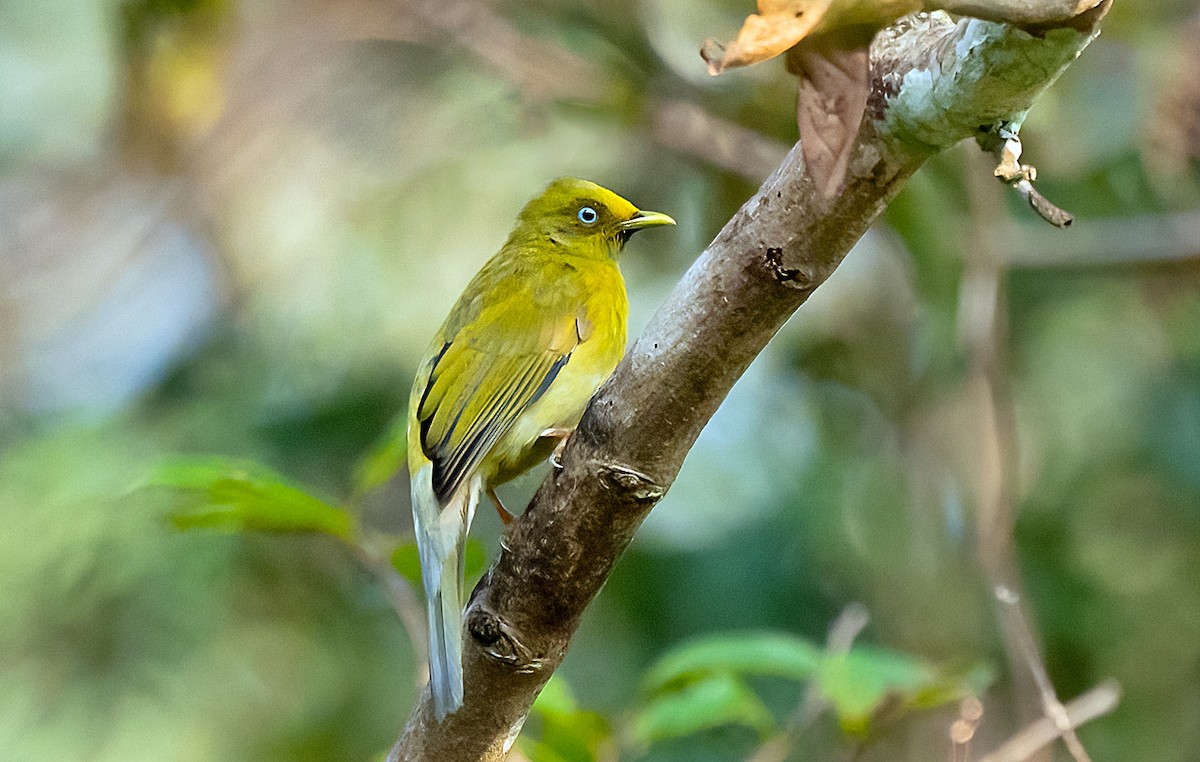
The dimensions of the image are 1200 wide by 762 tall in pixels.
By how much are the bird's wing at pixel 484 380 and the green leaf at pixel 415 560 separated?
0.15 meters

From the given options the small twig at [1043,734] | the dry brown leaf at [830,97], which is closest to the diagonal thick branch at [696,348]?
the dry brown leaf at [830,97]

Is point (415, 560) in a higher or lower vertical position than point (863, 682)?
higher

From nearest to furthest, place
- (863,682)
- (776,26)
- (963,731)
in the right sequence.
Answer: (776,26), (963,731), (863,682)

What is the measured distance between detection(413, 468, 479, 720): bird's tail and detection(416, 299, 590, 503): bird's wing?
1.8 inches

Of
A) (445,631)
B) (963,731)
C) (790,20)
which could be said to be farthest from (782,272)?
(963,731)

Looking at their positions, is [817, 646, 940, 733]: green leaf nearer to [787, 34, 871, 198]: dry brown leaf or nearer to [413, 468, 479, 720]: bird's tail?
[413, 468, 479, 720]: bird's tail

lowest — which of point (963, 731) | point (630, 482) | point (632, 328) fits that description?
point (632, 328)

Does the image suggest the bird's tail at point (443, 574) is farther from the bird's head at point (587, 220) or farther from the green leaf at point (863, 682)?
the bird's head at point (587, 220)

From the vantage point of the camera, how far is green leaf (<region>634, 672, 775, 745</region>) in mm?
2961

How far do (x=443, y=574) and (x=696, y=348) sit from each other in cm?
112

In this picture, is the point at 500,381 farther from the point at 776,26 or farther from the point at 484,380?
the point at 776,26

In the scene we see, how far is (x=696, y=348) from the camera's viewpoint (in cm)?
179

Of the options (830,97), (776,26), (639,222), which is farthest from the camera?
(639,222)

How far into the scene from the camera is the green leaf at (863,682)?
2953 mm
